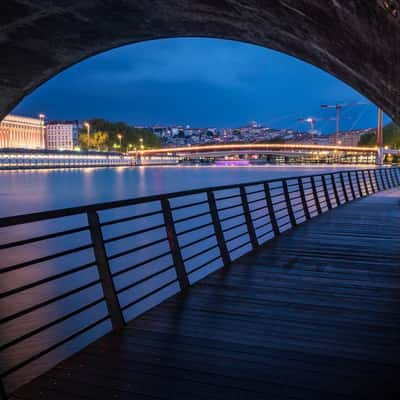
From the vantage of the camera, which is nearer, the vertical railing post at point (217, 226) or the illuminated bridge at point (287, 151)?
the vertical railing post at point (217, 226)

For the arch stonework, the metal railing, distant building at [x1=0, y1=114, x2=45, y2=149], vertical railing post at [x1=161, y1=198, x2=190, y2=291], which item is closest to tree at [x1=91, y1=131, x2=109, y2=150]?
distant building at [x1=0, y1=114, x2=45, y2=149]

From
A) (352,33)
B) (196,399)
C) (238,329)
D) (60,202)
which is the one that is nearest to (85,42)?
(352,33)

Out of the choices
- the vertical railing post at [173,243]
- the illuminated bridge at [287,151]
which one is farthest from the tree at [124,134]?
the vertical railing post at [173,243]

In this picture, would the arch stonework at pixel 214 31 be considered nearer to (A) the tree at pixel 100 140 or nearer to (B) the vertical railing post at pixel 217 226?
(B) the vertical railing post at pixel 217 226

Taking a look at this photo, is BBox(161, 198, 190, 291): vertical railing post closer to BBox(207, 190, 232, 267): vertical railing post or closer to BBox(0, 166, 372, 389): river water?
BBox(0, 166, 372, 389): river water

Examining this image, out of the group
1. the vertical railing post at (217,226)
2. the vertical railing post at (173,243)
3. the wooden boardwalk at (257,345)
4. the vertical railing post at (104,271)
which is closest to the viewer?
the wooden boardwalk at (257,345)

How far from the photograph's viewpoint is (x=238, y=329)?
13.7ft

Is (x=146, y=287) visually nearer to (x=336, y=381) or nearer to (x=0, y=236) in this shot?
(x=336, y=381)

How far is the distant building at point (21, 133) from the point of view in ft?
473

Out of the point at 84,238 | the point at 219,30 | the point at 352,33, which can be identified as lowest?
the point at 84,238

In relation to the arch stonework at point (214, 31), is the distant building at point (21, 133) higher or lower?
higher

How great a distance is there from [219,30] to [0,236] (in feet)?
32.1

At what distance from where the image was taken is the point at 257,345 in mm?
3797

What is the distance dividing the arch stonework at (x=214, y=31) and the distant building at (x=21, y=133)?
132 metres
